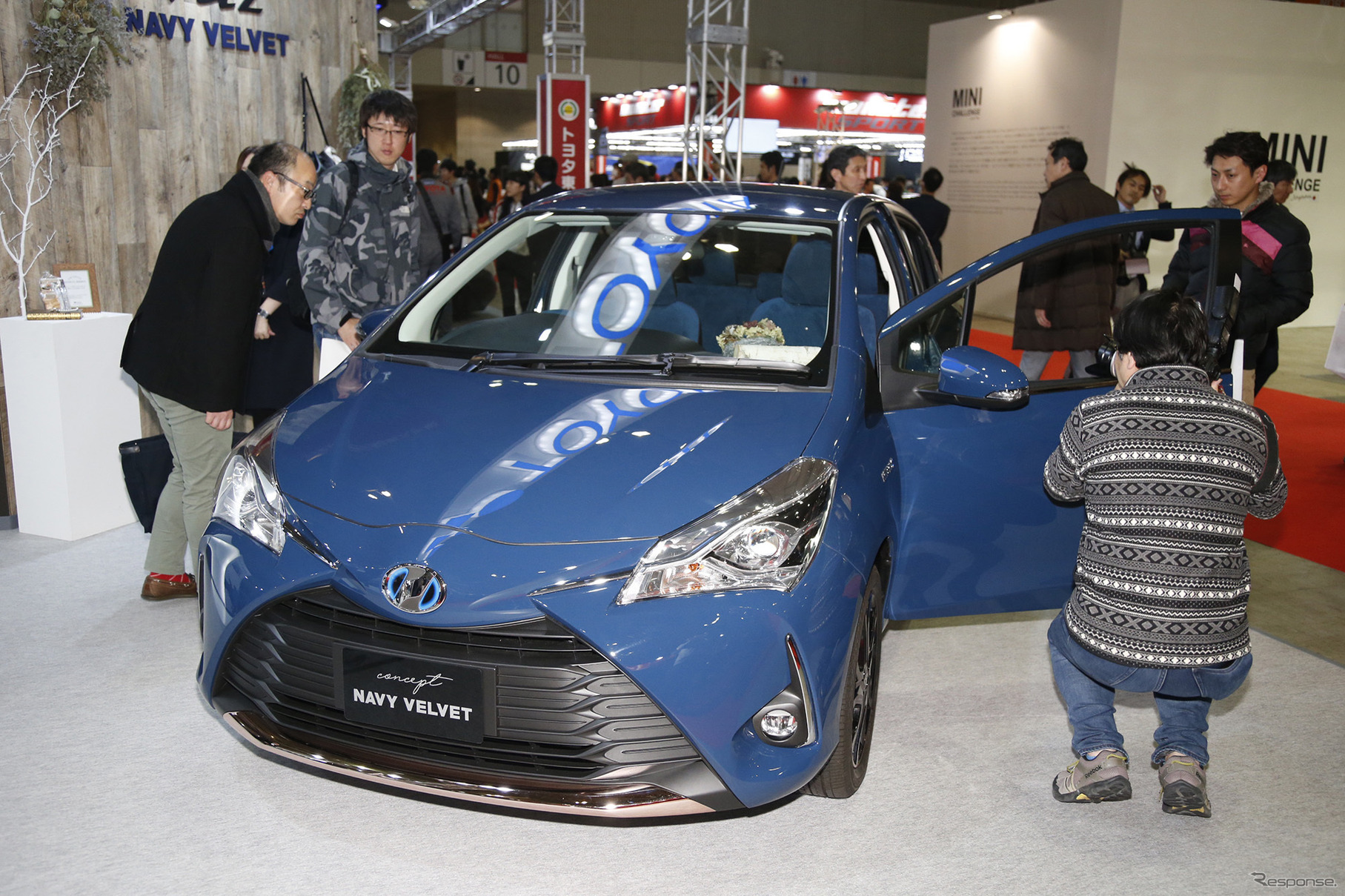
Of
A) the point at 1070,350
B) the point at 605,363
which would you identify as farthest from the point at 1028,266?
the point at 605,363

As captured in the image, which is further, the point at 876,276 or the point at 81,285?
the point at 81,285

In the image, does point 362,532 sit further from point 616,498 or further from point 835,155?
point 835,155

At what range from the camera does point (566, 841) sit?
2332 millimetres

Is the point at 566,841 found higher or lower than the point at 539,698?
lower

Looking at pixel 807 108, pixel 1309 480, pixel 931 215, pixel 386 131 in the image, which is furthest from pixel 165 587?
pixel 807 108

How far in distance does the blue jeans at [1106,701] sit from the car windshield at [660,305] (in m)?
0.93

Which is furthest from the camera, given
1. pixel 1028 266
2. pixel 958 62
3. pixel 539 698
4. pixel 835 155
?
pixel 958 62

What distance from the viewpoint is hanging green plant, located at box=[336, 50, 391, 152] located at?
599 cm

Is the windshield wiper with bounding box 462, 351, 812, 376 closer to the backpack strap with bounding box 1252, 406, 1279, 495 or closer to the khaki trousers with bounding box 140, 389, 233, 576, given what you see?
the backpack strap with bounding box 1252, 406, 1279, 495

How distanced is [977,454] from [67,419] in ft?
11.9

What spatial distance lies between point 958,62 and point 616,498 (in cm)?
1273

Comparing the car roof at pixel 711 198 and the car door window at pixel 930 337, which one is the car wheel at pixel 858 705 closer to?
the car door window at pixel 930 337

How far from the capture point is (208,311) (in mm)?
3311

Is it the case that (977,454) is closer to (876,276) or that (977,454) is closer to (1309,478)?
(876,276)
